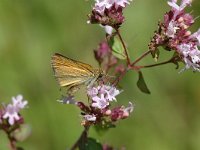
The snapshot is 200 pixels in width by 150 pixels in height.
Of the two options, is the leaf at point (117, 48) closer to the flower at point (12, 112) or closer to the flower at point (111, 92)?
the flower at point (111, 92)

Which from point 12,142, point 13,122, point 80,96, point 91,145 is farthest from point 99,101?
point 80,96

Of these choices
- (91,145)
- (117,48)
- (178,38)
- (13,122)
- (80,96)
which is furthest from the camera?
(80,96)

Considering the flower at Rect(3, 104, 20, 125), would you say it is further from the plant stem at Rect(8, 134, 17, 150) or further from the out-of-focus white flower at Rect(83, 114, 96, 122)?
the out-of-focus white flower at Rect(83, 114, 96, 122)

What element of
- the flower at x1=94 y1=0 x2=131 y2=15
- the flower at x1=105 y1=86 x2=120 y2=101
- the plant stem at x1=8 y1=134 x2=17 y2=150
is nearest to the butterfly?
the flower at x1=105 y1=86 x2=120 y2=101

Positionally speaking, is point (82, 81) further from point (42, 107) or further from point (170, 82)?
point (170, 82)

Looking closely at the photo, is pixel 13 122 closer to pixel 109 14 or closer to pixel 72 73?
pixel 72 73

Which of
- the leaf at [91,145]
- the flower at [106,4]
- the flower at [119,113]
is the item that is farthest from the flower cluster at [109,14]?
the leaf at [91,145]

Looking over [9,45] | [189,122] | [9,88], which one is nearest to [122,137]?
[189,122]
